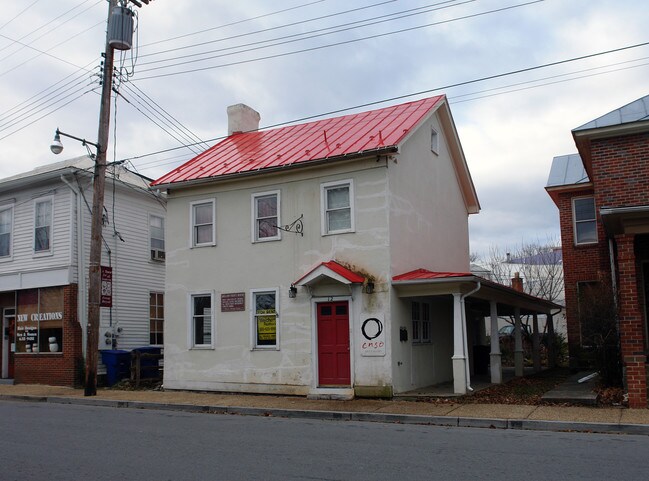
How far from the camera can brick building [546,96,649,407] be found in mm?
12617

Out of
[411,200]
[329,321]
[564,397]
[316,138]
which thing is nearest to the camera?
[564,397]

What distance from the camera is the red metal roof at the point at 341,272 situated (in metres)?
15.2

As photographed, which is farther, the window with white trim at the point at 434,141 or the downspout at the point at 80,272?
the downspout at the point at 80,272

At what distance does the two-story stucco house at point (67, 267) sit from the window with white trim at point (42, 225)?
3 centimetres

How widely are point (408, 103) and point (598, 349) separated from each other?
29.9ft

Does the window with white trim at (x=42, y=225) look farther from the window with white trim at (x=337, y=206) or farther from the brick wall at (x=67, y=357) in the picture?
the window with white trim at (x=337, y=206)

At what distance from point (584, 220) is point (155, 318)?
14708 millimetres

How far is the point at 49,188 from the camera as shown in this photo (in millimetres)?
20703

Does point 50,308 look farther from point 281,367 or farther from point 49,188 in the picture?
point 281,367

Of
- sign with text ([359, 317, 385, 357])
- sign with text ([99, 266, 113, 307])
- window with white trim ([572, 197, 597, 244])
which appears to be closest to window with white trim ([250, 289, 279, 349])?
sign with text ([359, 317, 385, 357])

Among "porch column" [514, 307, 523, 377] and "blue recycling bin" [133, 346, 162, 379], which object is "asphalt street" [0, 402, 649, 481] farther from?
"porch column" [514, 307, 523, 377]

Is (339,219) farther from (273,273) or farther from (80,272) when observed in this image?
(80,272)

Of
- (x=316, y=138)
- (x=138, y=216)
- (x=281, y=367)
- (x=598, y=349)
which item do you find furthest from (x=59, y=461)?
(x=138, y=216)

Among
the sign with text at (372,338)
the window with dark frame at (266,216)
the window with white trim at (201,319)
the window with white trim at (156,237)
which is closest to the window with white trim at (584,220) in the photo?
the sign with text at (372,338)
